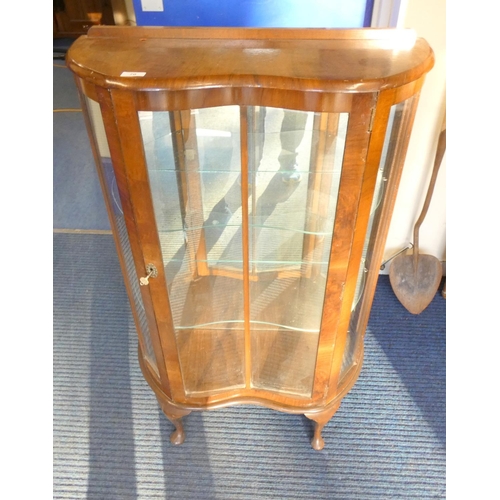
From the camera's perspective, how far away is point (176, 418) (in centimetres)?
106

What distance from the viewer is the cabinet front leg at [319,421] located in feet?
3.32

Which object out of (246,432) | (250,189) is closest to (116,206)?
(250,189)

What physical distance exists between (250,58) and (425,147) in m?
0.76

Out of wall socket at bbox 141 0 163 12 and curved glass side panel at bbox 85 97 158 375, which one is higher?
wall socket at bbox 141 0 163 12

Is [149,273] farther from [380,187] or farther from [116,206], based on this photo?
[380,187]

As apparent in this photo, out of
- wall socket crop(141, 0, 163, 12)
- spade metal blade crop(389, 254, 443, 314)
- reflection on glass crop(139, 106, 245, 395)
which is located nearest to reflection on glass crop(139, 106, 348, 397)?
reflection on glass crop(139, 106, 245, 395)

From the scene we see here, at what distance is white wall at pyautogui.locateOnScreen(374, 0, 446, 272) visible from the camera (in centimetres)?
100

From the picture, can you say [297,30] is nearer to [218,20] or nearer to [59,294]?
[218,20]

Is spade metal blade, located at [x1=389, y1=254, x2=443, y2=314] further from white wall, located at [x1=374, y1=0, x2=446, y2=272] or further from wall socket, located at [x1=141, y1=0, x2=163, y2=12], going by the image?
wall socket, located at [x1=141, y1=0, x2=163, y2=12]

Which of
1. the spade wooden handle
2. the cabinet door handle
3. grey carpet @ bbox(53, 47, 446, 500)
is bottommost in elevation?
grey carpet @ bbox(53, 47, 446, 500)

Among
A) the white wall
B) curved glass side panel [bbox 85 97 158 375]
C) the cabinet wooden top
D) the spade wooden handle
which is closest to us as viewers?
the cabinet wooden top

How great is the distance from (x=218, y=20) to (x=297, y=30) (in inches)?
16.7

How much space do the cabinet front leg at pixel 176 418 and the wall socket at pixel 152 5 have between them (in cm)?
87

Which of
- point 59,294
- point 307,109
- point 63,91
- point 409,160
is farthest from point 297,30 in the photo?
point 63,91
